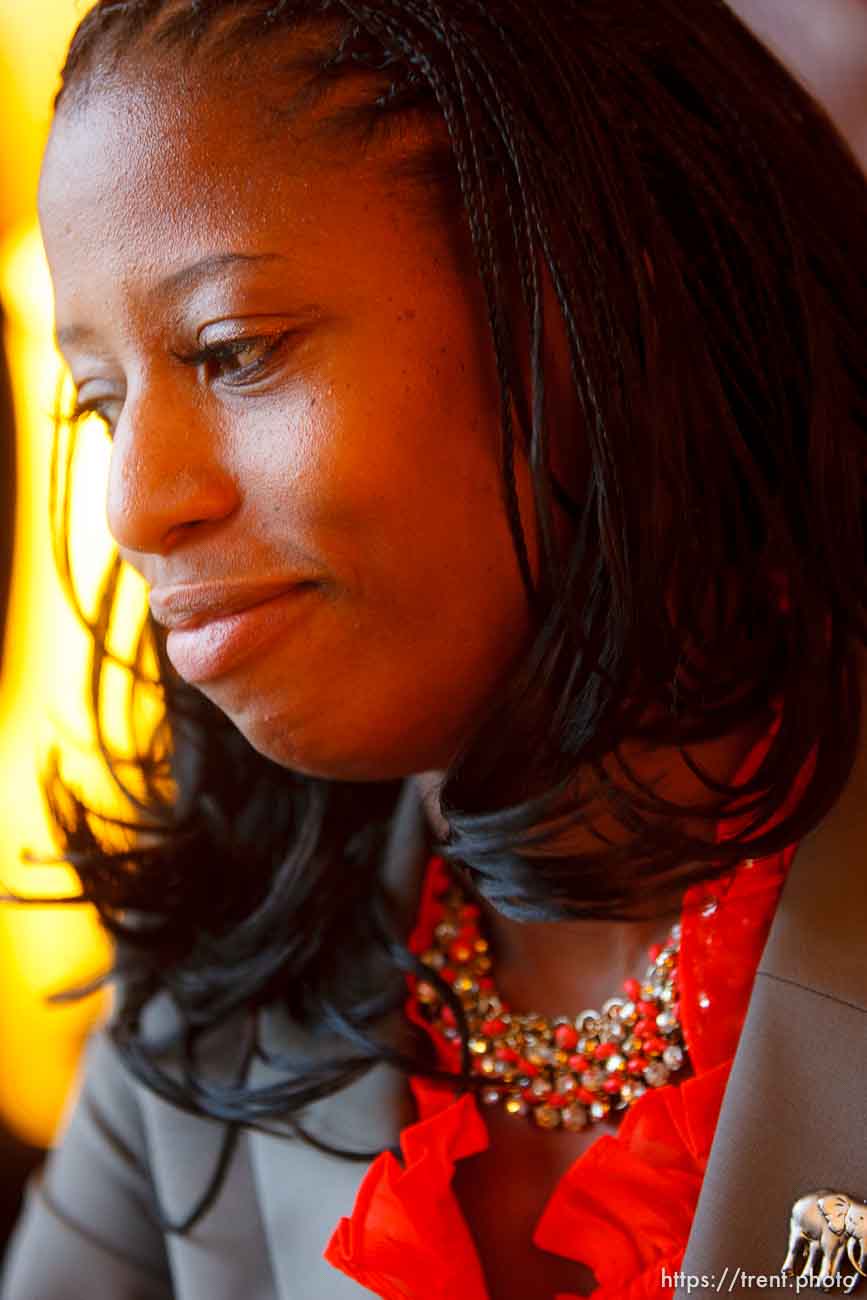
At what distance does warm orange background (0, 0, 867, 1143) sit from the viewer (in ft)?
4.91

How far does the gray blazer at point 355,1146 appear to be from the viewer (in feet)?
2.29

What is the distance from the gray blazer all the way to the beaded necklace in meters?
0.06

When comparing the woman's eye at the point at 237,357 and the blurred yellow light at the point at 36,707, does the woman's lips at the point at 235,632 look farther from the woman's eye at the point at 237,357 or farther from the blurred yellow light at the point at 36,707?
the blurred yellow light at the point at 36,707

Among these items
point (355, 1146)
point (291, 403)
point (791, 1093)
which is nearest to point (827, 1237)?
point (791, 1093)

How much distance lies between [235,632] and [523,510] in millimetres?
152

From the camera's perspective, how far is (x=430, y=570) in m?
0.69

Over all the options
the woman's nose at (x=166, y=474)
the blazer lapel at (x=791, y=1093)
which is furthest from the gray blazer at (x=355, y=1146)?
the woman's nose at (x=166, y=474)

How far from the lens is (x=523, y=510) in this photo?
703 mm

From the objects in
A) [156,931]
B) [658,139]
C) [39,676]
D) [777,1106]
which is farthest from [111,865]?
[39,676]

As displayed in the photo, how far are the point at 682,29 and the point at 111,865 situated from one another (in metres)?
0.64

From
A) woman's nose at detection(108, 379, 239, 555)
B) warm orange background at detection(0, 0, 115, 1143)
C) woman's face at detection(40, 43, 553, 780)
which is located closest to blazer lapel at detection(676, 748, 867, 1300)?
woman's face at detection(40, 43, 553, 780)

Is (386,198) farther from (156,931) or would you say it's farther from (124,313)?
(156,931)

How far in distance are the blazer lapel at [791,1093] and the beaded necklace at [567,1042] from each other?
8 cm

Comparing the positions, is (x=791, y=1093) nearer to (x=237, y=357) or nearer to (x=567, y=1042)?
(x=567, y=1042)
